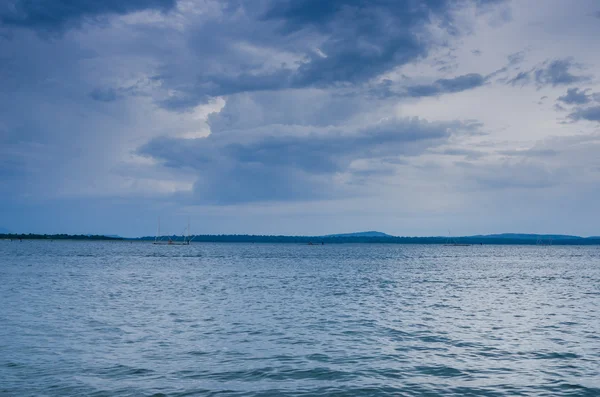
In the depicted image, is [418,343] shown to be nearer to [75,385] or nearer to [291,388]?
[291,388]

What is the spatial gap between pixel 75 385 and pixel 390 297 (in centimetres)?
3936

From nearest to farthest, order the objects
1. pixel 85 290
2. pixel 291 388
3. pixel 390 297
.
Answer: pixel 291 388
pixel 390 297
pixel 85 290

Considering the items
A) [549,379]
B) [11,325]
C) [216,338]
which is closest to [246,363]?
[216,338]

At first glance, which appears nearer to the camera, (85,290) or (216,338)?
(216,338)

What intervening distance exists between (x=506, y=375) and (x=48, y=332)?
27812mm

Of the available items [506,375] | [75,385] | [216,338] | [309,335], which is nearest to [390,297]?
[309,335]

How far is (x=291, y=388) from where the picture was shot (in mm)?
21781

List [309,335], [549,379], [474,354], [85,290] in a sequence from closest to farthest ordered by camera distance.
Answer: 1. [549,379]
2. [474,354]
3. [309,335]
4. [85,290]

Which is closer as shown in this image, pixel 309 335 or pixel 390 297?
pixel 309 335

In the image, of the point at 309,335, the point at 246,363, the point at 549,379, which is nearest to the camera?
the point at 549,379

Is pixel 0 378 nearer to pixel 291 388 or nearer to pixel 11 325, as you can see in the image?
pixel 291 388

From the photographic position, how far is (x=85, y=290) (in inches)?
2431

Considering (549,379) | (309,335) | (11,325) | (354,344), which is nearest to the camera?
(549,379)

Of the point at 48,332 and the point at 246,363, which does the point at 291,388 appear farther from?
the point at 48,332
